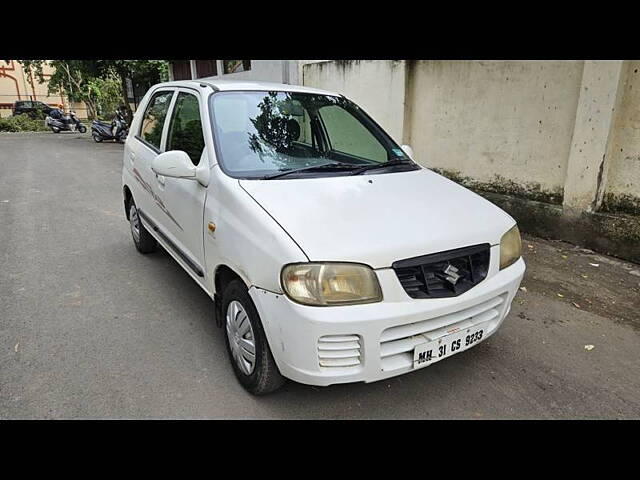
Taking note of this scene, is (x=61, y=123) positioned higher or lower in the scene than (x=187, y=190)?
lower

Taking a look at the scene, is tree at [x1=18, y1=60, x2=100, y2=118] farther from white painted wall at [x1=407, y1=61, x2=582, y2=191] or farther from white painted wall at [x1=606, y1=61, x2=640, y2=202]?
white painted wall at [x1=606, y1=61, x2=640, y2=202]

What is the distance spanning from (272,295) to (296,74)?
8.60m

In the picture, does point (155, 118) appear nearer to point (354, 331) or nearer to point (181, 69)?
point (354, 331)

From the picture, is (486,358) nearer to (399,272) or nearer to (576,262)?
(399,272)

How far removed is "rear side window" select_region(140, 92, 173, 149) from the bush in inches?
1010

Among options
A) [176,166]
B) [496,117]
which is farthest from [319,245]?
[496,117]

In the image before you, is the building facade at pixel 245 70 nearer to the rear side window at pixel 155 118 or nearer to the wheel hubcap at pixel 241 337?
the rear side window at pixel 155 118

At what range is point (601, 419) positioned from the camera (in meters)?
2.42

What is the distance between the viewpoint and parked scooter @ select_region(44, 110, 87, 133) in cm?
2322

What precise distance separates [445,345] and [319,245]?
2.89ft

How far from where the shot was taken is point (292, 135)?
320cm

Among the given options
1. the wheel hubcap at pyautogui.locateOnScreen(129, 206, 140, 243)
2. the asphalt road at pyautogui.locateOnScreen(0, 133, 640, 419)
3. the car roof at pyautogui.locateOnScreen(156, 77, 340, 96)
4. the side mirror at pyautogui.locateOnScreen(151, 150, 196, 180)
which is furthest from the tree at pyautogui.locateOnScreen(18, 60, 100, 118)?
the side mirror at pyautogui.locateOnScreen(151, 150, 196, 180)

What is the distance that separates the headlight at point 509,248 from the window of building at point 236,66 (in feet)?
37.6
